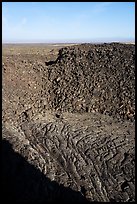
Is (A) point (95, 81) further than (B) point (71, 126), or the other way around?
(A) point (95, 81)

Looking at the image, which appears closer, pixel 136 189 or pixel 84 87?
pixel 136 189

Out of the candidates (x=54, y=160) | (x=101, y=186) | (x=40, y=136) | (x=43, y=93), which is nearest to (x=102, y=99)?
(x=43, y=93)

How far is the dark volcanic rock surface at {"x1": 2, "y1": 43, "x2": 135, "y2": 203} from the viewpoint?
34.8ft

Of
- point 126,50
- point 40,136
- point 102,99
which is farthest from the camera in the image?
point 126,50

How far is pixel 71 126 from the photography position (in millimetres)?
14508

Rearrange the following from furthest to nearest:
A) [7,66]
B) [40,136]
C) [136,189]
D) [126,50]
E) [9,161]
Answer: [126,50] < [7,66] < [40,136] < [9,161] < [136,189]

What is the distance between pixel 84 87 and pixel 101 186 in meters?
8.36

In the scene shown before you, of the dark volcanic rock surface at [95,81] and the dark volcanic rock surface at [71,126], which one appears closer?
the dark volcanic rock surface at [71,126]

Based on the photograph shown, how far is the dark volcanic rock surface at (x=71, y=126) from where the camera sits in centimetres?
1060

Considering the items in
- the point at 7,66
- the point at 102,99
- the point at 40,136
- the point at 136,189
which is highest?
the point at 7,66

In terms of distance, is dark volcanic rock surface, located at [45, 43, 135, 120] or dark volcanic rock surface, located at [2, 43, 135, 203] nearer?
dark volcanic rock surface, located at [2, 43, 135, 203]

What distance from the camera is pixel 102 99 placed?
1686 cm

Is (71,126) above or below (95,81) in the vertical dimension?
below

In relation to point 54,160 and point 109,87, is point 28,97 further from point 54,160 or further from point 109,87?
point 54,160
